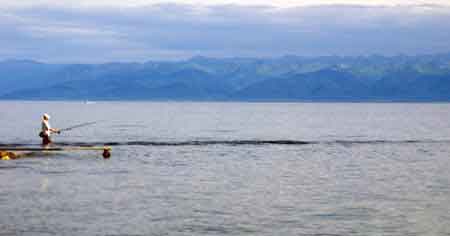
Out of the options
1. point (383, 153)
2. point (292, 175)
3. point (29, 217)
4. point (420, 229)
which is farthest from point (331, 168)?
point (29, 217)

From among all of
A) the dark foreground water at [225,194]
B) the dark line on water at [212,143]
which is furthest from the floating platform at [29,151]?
the dark line on water at [212,143]

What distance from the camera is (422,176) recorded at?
42688 millimetres

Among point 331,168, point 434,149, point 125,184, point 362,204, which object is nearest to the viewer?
point 362,204

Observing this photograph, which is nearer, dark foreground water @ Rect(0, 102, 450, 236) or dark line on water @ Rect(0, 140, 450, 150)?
dark foreground water @ Rect(0, 102, 450, 236)

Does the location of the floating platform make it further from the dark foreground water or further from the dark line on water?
the dark line on water

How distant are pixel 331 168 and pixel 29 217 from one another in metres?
23.4

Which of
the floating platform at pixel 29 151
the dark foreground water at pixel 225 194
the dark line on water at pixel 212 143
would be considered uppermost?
the dark line on water at pixel 212 143

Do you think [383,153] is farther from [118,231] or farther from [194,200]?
[118,231]

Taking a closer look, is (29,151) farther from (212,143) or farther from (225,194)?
(212,143)

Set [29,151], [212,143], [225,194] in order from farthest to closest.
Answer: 1. [212,143]
2. [29,151]
3. [225,194]

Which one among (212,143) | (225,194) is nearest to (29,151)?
(225,194)

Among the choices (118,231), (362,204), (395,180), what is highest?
(395,180)

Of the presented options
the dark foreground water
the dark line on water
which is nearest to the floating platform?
the dark foreground water

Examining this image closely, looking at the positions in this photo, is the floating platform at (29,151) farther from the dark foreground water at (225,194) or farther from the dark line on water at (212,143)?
the dark line on water at (212,143)
